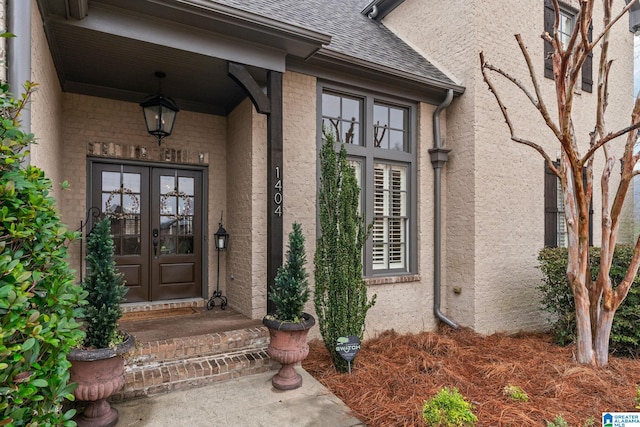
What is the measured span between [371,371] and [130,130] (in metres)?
4.18

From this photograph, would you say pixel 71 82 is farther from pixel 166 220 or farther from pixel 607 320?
pixel 607 320

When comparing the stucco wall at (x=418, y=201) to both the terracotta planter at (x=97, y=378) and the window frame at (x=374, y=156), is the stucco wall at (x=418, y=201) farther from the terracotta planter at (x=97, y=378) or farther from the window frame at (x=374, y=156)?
the terracotta planter at (x=97, y=378)

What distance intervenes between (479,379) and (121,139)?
16.5 feet

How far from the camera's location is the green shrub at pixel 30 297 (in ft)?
4.21

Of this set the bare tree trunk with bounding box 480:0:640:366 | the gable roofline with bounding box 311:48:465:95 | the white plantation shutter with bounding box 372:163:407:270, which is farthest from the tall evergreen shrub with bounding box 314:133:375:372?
the bare tree trunk with bounding box 480:0:640:366

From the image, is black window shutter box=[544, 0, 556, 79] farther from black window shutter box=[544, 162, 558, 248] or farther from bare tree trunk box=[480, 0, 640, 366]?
bare tree trunk box=[480, 0, 640, 366]

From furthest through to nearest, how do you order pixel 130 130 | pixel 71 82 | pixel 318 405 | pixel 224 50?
pixel 130 130, pixel 71 82, pixel 224 50, pixel 318 405

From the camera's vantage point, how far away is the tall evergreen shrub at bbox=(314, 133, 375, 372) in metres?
3.54

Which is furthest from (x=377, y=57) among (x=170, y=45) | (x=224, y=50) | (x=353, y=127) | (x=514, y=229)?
(x=514, y=229)

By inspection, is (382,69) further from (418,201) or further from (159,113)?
(159,113)

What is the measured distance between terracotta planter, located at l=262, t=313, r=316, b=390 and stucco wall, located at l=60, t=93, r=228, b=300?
7.08ft

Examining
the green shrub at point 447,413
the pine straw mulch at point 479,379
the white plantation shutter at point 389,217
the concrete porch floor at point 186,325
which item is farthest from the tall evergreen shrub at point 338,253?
the white plantation shutter at point 389,217

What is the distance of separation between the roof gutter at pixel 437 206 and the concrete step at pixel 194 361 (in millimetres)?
2789

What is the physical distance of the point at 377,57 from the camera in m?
5.12
